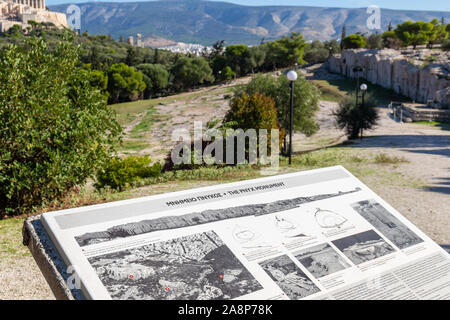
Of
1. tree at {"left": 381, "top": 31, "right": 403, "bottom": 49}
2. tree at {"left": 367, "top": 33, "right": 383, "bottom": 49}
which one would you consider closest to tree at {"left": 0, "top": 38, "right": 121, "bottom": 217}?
tree at {"left": 381, "top": 31, "right": 403, "bottom": 49}

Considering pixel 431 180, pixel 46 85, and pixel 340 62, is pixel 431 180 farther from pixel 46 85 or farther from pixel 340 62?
pixel 340 62

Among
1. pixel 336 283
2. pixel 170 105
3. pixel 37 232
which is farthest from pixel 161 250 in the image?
pixel 170 105

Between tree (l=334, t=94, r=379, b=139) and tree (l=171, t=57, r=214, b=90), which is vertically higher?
tree (l=171, t=57, r=214, b=90)

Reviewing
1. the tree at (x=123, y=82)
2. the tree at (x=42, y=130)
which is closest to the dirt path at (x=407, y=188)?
the tree at (x=42, y=130)

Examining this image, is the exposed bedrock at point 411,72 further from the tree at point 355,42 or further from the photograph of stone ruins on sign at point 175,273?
the photograph of stone ruins on sign at point 175,273

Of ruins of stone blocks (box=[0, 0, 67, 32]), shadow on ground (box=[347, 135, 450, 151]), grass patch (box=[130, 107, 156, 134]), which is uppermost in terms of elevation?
ruins of stone blocks (box=[0, 0, 67, 32])

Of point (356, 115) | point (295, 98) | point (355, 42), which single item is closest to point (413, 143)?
point (356, 115)

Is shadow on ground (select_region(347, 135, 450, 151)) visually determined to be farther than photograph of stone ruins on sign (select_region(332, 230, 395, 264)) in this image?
Yes

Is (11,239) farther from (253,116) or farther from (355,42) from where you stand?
(355,42)

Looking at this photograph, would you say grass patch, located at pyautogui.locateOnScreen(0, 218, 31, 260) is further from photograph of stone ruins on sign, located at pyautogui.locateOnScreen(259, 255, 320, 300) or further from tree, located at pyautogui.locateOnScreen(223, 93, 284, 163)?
tree, located at pyautogui.locateOnScreen(223, 93, 284, 163)
